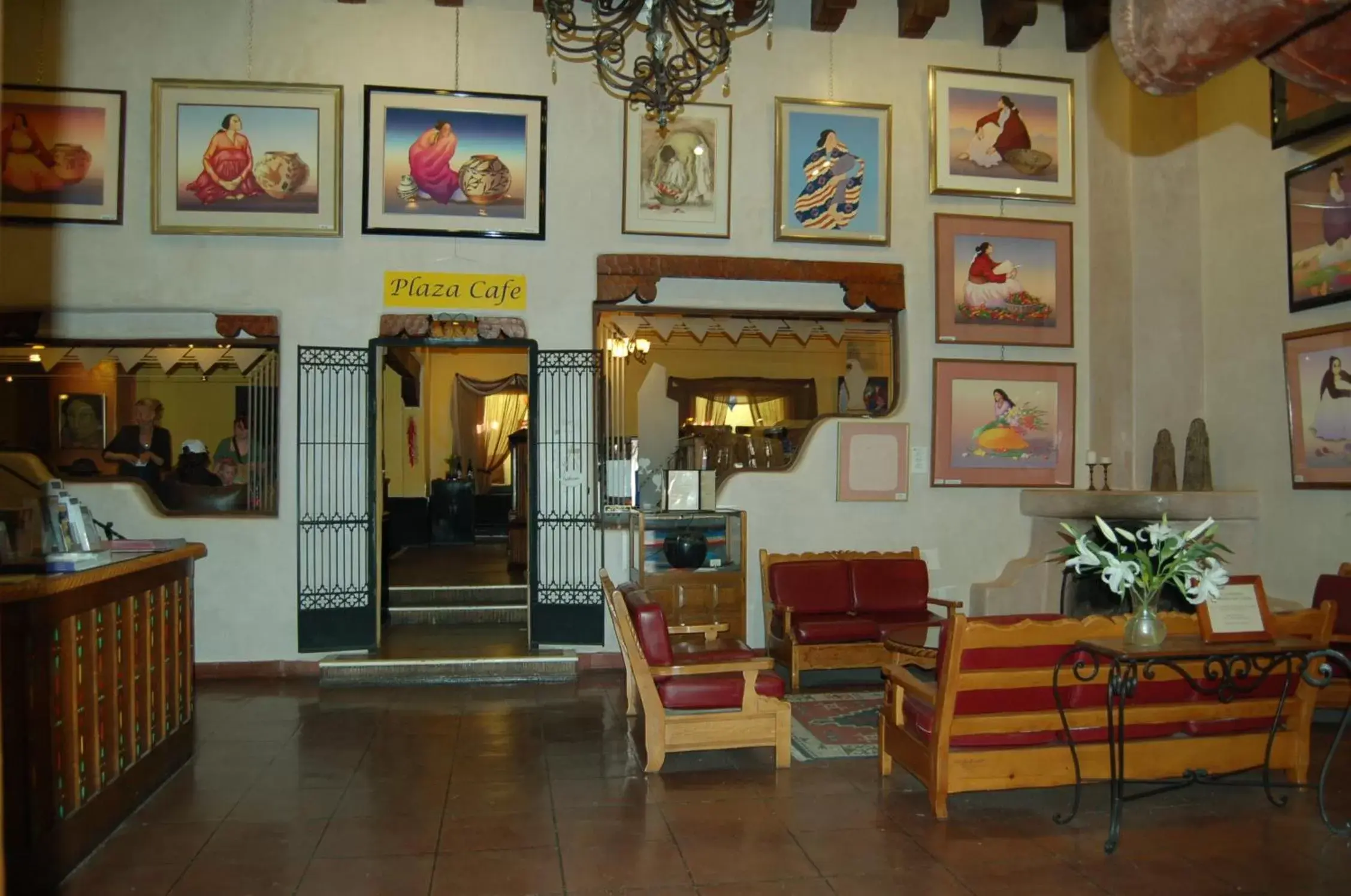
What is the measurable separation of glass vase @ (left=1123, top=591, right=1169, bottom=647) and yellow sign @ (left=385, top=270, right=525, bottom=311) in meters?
5.18

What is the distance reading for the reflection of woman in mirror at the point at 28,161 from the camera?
721 centimetres

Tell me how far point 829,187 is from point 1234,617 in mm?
4959

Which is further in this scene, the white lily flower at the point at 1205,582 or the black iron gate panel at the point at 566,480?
the black iron gate panel at the point at 566,480

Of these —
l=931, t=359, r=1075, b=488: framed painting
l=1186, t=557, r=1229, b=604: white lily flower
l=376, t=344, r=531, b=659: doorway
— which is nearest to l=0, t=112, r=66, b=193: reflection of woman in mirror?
l=376, t=344, r=531, b=659: doorway

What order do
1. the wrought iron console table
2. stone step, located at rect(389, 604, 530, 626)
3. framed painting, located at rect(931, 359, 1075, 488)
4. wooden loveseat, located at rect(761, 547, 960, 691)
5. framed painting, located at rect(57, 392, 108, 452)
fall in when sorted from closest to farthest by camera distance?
the wrought iron console table < wooden loveseat, located at rect(761, 547, 960, 691) < framed painting, located at rect(931, 359, 1075, 488) < stone step, located at rect(389, 604, 530, 626) < framed painting, located at rect(57, 392, 108, 452)

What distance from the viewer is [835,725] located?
19.4 feet

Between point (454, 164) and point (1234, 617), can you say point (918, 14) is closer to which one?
point (454, 164)

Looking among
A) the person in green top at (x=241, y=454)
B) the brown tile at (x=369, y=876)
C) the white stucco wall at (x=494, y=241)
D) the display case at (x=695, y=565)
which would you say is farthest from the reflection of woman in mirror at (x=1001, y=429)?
the person in green top at (x=241, y=454)

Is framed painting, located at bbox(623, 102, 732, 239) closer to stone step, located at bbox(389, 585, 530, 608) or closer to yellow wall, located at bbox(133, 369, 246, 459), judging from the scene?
stone step, located at bbox(389, 585, 530, 608)

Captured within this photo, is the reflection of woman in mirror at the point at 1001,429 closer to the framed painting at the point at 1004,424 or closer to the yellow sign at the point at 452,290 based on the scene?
the framed painting at the point at 1004,424

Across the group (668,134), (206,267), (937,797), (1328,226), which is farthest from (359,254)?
(1328,226)

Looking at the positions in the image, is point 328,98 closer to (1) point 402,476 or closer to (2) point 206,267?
(2) point 206,267

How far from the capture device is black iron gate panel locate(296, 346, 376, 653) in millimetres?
7398

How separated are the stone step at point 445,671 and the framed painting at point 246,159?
135 inches
